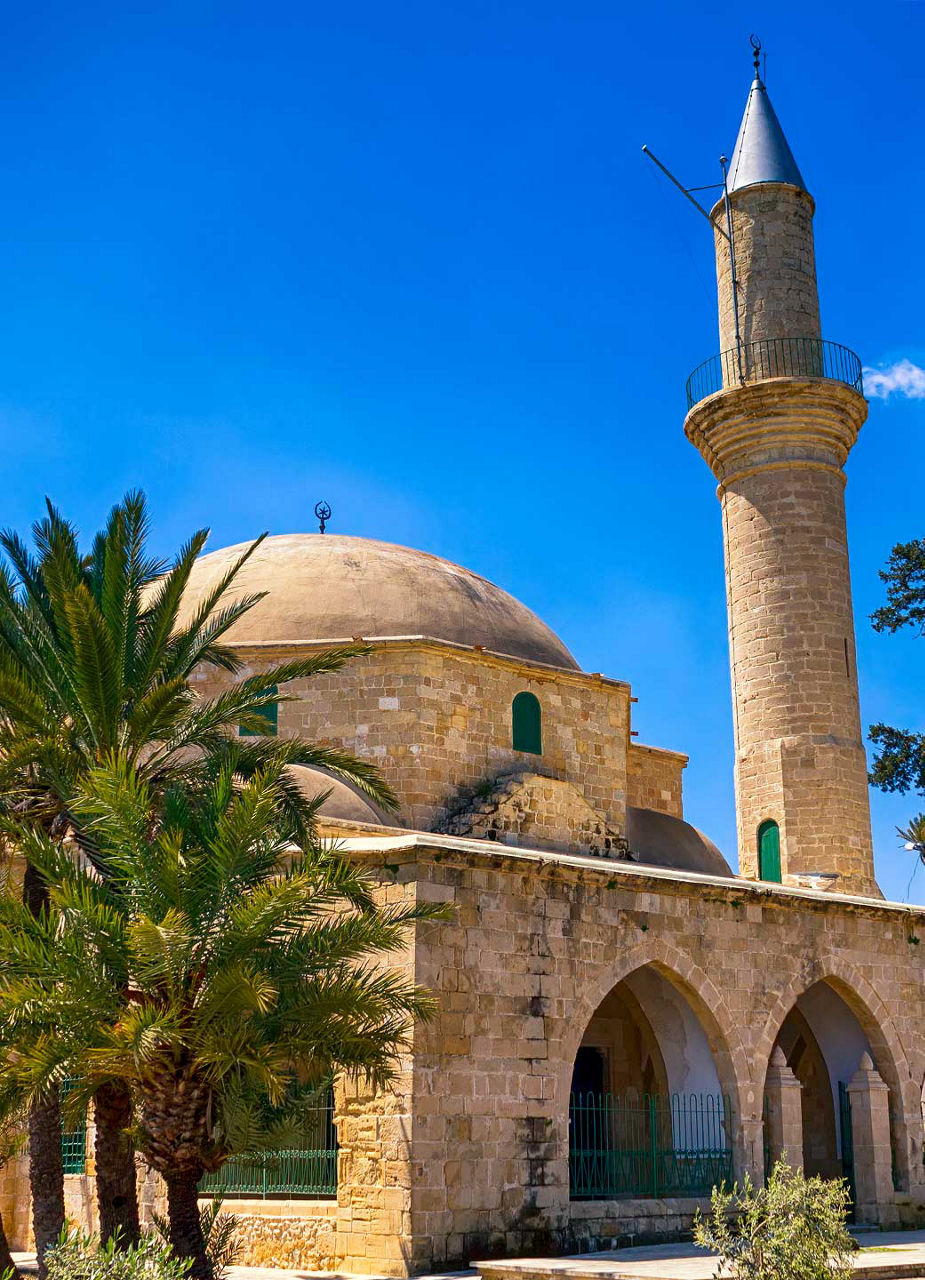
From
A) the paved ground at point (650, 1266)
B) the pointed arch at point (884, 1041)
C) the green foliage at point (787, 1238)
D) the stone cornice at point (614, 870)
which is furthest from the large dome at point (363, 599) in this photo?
the green foliage at point (787, 1238)

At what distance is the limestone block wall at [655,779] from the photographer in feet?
59.3

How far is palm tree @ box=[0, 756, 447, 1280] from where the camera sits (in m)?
7.94

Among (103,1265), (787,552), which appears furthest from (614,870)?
(787,552)

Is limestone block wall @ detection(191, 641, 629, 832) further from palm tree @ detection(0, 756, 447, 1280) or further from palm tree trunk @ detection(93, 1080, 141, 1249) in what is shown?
palm tree @ detection(0, 756, 447, 1280)

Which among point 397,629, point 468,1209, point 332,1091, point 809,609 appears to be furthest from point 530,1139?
point 809,609

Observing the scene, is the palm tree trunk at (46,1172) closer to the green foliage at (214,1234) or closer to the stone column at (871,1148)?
the green foliage at (214,1234)

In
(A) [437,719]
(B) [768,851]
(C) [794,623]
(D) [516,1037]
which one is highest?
(C) [794,623]

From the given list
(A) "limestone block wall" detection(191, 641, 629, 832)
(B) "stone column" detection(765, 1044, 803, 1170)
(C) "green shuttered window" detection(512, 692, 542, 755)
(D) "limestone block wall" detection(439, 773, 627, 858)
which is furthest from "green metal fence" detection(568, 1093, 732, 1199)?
(C) "green shuttered window" detection(512, 692, 542, 755)

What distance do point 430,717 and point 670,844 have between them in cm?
385

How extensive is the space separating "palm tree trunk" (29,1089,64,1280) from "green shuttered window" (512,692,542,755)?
6.99 metres

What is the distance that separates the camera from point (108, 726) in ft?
30.6

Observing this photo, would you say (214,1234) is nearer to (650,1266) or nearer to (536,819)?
(650,1266)

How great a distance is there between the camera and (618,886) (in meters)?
12.1

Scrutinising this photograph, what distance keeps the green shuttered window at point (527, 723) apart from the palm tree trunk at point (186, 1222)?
26.1 feet
